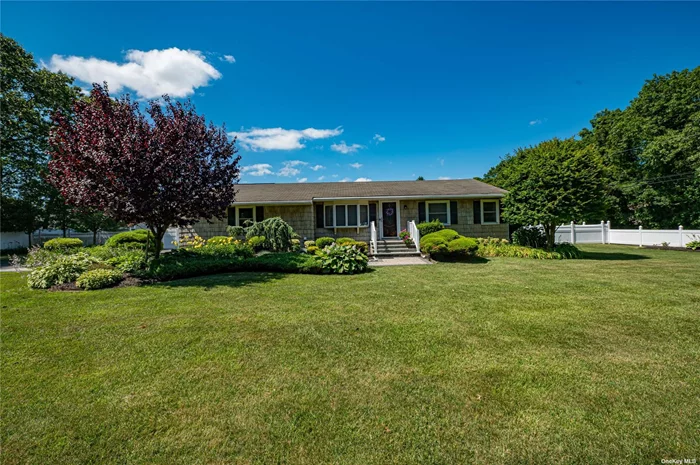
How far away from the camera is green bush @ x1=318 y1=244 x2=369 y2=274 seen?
8.89m

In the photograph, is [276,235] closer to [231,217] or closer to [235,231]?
[235,231]

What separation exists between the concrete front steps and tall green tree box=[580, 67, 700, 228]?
44.3ft

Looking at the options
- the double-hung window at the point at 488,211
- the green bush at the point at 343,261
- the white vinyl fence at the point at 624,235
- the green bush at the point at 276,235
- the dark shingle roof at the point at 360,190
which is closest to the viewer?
the green bush at the point at 343,261

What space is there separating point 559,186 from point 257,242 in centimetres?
1192

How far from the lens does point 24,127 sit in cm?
1664

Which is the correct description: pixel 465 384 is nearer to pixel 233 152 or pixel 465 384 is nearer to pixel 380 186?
pixel 233 152

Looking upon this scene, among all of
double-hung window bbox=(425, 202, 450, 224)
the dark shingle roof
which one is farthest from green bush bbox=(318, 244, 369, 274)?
double-hung window bbox=(425, 202, 450, 224)

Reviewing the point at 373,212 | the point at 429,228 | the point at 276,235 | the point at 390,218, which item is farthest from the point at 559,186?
the point at 276,235

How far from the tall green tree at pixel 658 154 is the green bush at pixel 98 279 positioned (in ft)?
76.7

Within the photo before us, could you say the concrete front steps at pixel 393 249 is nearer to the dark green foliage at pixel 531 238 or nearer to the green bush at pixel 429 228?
the green bush at pixel 429 228

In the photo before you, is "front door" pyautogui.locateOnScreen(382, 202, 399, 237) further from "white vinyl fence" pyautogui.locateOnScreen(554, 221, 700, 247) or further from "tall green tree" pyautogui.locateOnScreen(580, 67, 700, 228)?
"tall green tree" pyautogui.locateOnScreen(580, 67, 700, 228)

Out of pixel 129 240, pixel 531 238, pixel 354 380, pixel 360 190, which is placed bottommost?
pixel 354 380

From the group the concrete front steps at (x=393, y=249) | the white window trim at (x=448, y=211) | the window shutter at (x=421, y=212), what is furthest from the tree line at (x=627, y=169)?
the concrete front steps at (x=393, y=249)

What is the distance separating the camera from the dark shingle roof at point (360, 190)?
1454 cm
